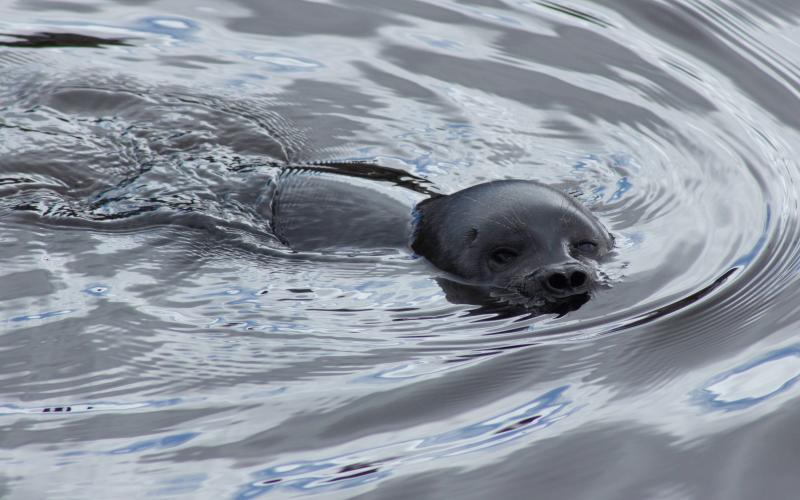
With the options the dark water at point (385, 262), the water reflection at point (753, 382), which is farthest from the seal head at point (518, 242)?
the water reflection at point (753, 382)

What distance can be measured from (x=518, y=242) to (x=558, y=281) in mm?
396

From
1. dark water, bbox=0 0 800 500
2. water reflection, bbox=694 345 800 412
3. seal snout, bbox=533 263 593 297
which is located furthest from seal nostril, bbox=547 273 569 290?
water reflection, bbox=694 345 800 412

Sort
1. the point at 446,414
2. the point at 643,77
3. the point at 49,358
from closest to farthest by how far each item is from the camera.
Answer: the point at 446,414
the point at 49,358
the point at 643,77

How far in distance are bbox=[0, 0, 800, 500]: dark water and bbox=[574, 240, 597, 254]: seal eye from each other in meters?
0.13

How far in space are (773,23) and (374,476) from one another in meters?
6.18

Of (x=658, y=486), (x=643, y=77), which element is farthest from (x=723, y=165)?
(x=658, y=486)

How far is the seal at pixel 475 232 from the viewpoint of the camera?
524 centimetres

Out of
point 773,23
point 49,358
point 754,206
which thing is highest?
point 773,23

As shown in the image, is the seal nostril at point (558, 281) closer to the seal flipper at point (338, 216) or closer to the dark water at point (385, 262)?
the dark water at point (385, 262)

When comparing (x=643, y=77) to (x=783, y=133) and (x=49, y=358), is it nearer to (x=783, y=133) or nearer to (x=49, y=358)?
(x=783, y=133)

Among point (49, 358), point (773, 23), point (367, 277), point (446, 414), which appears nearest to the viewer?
point (446, 414)

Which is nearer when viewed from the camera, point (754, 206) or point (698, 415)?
point (698, 415)

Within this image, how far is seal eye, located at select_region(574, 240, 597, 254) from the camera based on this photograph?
5.54 m

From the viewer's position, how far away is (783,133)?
288 inches
